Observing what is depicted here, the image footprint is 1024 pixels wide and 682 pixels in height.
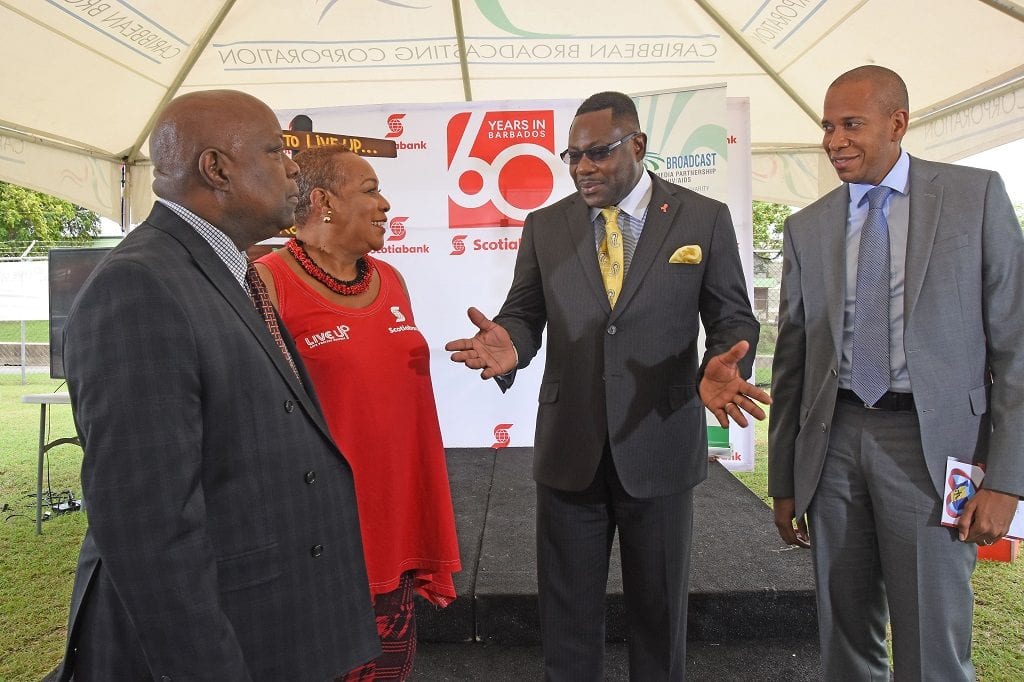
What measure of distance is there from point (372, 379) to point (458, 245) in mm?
3389

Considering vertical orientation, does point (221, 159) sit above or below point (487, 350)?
above

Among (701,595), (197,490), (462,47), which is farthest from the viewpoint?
(462,47)

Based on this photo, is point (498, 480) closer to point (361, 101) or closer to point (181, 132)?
point (181, 132)

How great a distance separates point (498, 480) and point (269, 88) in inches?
181

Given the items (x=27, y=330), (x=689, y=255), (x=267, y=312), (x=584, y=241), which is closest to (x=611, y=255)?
(x=584, y=241)

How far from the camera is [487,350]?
6.53ft

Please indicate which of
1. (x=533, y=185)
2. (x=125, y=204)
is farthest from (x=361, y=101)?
(x=533, y=185)

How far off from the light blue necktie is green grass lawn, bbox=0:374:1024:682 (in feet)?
5.50

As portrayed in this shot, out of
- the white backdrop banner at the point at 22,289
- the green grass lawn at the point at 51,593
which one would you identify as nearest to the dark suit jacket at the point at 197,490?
the green grass lawn at the point at 51,593

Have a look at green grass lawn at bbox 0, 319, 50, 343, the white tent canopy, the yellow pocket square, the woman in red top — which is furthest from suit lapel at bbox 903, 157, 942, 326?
green grass lawn at bbox 0, 319, 50, 343

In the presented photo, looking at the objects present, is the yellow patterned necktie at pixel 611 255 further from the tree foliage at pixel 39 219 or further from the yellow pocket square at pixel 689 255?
the tree foliage at pixel 39 219

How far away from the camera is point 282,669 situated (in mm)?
1197

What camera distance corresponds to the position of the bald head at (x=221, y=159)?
3.92 feet

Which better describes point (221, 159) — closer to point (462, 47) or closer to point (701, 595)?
point (701, 595)
